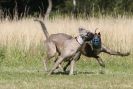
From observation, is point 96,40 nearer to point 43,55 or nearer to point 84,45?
point 84,45

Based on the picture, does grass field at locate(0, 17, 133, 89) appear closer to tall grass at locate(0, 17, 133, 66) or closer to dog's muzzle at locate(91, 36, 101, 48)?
tall grass at locate(0, 17, 133, 66)

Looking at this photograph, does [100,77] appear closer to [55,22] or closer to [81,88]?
[81,88]

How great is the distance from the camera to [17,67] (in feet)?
51.5

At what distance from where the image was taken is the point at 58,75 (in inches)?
505

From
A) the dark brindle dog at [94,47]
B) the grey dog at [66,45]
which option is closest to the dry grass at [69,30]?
the dark brindle dog at [94,47]

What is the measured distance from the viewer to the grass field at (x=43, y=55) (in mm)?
11836

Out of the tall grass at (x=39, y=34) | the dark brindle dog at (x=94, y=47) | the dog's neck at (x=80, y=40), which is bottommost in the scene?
the tall grass at (x=39, y=34)

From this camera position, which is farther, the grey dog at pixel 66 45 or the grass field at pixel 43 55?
the grey dog at pixel 66 45

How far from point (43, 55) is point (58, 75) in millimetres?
4279

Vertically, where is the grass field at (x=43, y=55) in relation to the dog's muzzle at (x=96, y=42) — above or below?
below

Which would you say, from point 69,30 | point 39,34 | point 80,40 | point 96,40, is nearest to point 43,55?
point 39,34

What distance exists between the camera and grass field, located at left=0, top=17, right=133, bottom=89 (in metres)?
11.8

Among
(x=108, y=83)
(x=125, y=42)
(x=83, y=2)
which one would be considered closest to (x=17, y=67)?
(x=125, y=42)

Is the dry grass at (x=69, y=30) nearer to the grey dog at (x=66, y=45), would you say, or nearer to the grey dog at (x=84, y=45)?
the grey dog at (x=84, y=45)
